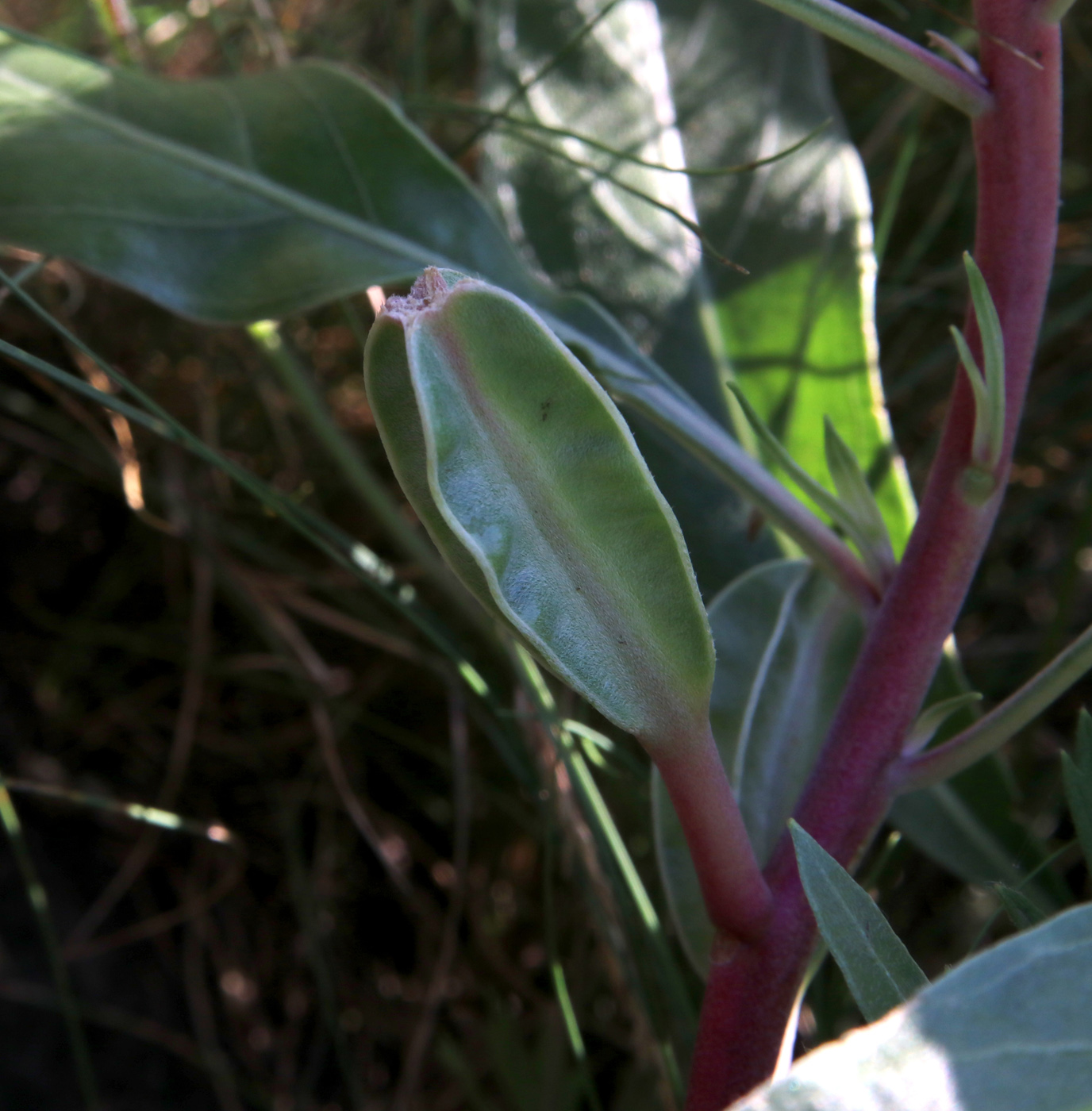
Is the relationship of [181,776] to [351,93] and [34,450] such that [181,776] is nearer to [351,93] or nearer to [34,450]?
[34,450]

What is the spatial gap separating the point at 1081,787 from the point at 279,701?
2.27ft

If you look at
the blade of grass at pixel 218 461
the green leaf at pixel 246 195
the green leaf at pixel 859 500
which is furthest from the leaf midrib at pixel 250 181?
the green leaf at pixel 859 500

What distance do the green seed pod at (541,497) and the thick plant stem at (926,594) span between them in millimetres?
108

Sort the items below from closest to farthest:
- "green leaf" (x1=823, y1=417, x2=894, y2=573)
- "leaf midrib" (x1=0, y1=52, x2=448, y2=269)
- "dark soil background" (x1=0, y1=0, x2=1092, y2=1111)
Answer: "green leaf" (x1=823, y1=417, x2=894, y2=573) → "leaf midrib" (x1=0, y1=52, x2=448, y2=269) → "dark soil background" (x1=0, y1=0, x2=1092, y2=1111)

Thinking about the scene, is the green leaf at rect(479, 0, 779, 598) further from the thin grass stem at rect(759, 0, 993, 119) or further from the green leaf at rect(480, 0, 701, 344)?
the thin grass stem at rect(759, 0, 993, 119)

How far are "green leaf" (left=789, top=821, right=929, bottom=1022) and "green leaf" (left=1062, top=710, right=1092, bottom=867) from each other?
8cm

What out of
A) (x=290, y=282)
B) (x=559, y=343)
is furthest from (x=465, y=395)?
(x=290, y=282)

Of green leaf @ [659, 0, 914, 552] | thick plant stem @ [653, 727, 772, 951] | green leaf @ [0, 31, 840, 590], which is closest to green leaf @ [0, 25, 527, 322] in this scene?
green leaf @ [0, 31, 840, 590]

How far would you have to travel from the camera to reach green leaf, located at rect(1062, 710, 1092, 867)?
1.08 feet

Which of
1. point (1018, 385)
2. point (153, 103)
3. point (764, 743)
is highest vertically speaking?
point (153, 103)

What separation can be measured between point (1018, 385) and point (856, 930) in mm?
227

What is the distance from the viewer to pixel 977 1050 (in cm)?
22

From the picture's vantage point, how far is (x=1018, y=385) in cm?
Answer: 40

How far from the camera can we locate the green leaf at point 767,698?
43cm
